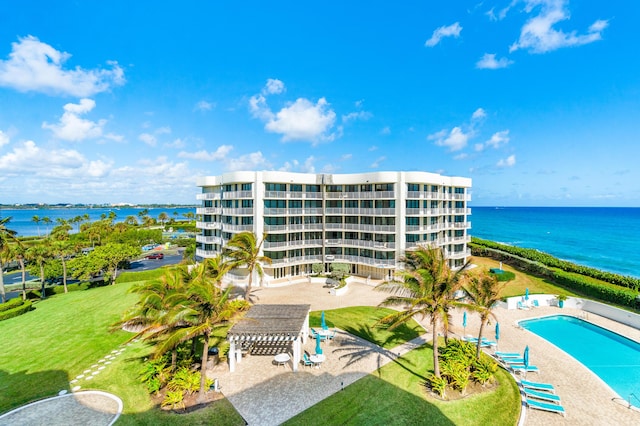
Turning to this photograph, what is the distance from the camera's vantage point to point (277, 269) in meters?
40.3

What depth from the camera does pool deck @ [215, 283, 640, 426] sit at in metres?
15.3

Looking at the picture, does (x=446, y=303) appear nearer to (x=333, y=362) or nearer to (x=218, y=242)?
(x=333, y=362)

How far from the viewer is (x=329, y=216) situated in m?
43.3

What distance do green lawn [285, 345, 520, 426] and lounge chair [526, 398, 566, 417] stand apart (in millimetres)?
626

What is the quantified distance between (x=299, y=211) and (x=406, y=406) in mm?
28359

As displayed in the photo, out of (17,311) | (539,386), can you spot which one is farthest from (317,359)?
(17,311)

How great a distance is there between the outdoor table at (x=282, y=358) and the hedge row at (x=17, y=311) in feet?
96.5

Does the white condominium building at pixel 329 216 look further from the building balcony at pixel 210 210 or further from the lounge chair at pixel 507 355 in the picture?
the lounge chair at pixel 507 355

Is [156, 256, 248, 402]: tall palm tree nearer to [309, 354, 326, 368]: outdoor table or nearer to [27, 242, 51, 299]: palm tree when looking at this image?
[309, 354, 326, 368]: outdoor table

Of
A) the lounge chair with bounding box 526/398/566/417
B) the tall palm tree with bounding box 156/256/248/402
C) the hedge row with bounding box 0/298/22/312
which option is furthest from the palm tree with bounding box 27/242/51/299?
the lounge chair with bounding box 526/398/566/417

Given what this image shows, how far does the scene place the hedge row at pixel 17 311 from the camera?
29.6 meters

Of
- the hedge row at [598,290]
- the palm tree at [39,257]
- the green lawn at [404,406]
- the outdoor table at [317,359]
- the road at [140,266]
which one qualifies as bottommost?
the road at [140,266]

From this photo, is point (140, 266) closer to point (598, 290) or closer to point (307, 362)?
point (307, 362)

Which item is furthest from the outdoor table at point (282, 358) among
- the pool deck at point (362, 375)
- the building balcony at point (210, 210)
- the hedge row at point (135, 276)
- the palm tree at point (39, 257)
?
the palm tree at point (39, 257)
